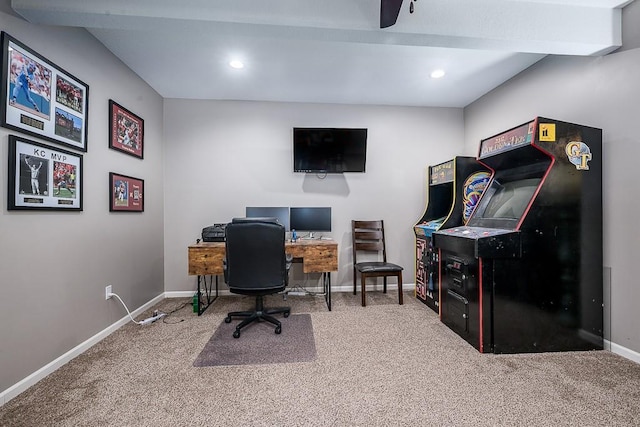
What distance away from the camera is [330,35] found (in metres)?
1.92

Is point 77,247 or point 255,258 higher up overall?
point 77,247

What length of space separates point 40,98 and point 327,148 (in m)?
2.61

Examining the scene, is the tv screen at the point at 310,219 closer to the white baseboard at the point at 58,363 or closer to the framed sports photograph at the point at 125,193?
the framed sports photograph at the point at 125,193

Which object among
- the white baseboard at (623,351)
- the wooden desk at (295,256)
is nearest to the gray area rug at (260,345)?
the wooden desk at (295,256)

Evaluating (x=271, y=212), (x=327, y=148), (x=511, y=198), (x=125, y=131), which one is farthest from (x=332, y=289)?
(x=125, y=131)

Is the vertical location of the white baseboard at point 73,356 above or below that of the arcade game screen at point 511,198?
below

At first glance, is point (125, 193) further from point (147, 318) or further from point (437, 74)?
point (437, 74)

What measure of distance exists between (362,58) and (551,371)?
9.71 feet

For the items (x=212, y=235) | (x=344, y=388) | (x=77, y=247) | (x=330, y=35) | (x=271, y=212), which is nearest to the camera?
(x=344, y=388)

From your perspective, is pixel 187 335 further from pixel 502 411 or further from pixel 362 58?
pixel 362 58

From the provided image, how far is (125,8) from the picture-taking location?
1.71m

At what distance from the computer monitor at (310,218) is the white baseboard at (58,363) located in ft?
6.60

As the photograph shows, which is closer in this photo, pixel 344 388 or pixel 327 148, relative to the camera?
pixel 344 388

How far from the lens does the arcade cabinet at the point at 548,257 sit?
195 cm
